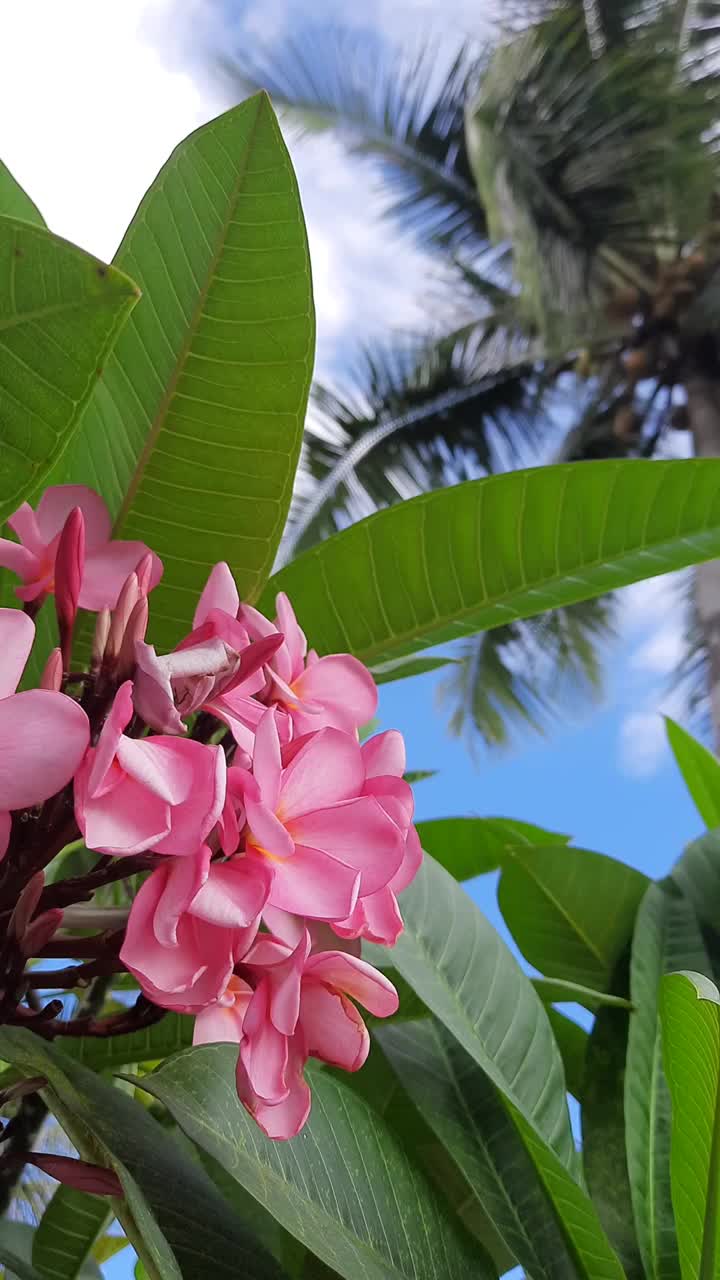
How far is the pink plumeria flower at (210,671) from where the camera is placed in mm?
308

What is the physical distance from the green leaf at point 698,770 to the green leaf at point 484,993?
0.31m

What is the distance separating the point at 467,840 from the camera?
2.34 feet

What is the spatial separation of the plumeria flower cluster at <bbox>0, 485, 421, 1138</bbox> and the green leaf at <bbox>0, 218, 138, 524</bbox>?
34mm


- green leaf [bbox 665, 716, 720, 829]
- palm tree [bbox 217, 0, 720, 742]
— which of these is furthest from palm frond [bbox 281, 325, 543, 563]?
green leaf [bbox 665, 716, 720, 829]

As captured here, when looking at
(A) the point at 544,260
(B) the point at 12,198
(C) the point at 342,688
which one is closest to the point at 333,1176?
(C) the point at 342,688

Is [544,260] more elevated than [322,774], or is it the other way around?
[544,260]

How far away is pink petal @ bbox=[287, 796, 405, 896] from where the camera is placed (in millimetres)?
324

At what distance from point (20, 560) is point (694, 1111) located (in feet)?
1.03

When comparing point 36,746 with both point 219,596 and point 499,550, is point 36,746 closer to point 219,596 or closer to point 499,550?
point 219,596

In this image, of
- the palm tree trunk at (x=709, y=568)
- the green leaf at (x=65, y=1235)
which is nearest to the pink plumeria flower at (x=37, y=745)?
the green leaf at (x=65, y=1235)

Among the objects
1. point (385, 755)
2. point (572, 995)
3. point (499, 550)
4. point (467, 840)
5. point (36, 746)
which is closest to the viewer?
point (36, 746)

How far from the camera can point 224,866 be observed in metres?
0.31

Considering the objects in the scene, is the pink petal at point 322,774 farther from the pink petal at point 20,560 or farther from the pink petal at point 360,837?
the pink petal at point 20,560

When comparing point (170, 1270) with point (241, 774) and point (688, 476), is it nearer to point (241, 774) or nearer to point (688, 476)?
point (241, 774)
